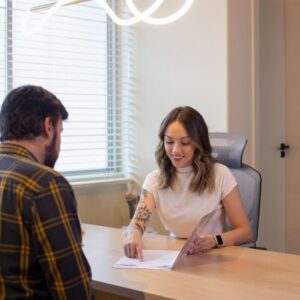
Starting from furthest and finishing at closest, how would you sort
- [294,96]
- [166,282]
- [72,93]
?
1. [294,96]
2. [72,93]
3. [166,282]

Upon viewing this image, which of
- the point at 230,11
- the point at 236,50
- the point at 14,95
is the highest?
the point at 230,11

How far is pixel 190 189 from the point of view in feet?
7.45

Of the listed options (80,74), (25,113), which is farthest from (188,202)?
(80,74)

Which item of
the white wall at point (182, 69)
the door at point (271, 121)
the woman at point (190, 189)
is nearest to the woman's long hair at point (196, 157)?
the woman at point (190, 189)

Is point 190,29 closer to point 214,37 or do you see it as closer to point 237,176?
point 214,37

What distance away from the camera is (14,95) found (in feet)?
4.30

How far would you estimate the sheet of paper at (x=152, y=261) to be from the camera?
1785 mm

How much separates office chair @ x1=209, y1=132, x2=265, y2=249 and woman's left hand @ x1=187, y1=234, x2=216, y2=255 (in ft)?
1.48

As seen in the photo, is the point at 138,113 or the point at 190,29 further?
the point at 138,113

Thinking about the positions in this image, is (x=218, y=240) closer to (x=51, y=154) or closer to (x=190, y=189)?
(x=190, y=189)

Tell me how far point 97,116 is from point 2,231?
2.23 m

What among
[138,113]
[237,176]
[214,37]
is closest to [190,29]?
[214,37]

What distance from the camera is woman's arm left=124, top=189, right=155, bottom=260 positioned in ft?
6.29

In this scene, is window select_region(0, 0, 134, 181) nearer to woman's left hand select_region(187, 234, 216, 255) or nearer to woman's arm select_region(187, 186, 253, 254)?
woman's arm select_region(187, 186, 253, 254)
